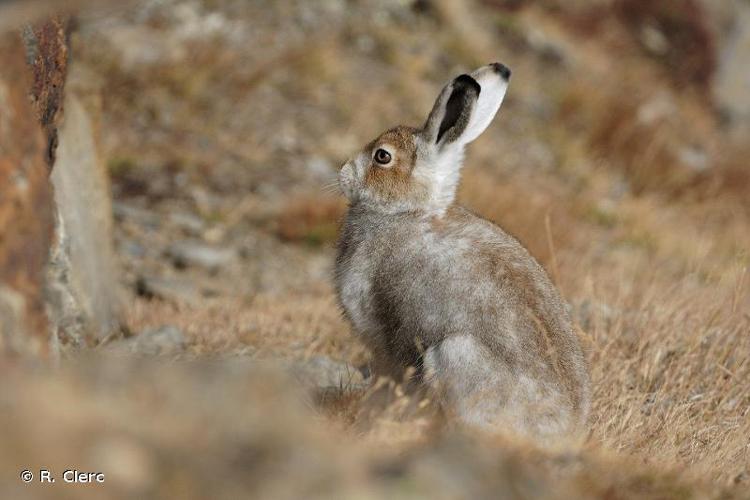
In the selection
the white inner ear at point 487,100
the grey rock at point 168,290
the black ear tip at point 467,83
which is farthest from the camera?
the grey rock at point 168,290

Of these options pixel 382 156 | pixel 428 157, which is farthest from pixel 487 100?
pixel 382 156

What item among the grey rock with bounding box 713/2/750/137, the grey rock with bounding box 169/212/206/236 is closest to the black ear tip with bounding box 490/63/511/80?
the grey rock with bounding box 169/212/206/236

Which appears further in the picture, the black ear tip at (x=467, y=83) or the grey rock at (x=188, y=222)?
the grey rock at (x=188, y=222)

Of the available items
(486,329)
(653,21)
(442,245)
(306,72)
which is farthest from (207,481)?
(653,21)

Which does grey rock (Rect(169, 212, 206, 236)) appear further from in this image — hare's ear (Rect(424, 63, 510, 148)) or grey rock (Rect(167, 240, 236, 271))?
hare's ear (Rect(424, 63, 510, 148))

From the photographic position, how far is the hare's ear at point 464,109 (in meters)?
5.18

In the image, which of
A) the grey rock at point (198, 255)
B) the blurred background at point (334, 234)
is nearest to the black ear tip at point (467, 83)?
the blurred background at point (334, 234)

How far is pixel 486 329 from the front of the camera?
4410mm

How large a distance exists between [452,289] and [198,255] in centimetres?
524

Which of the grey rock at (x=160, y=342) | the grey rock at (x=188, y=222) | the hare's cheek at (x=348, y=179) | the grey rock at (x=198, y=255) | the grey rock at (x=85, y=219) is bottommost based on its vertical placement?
the grey rock at (x=198, y=255)

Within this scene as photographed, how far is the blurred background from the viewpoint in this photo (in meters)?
2.56

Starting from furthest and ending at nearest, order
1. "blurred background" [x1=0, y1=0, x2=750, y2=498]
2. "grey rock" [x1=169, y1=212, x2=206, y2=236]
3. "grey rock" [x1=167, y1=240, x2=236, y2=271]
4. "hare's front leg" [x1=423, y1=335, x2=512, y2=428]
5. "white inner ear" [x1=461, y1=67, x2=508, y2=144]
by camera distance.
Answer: "grey rock" [x1=169, y1=212, x2=206, y2=236] → "grey rock" [x1=167, y1=240, x2=236, y2=271] → "white inner ear" [x1=461, y1=67, x2=508, y2=144] → "hare's front leg" [x1=423, y1=335, x2=512, y2=428] → "blurred background" [x1=0, y1=0, x2=750, y2=498]

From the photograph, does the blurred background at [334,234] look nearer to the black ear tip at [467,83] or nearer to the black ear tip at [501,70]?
the black ear tip at [467,83]

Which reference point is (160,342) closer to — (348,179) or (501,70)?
(348,179)
